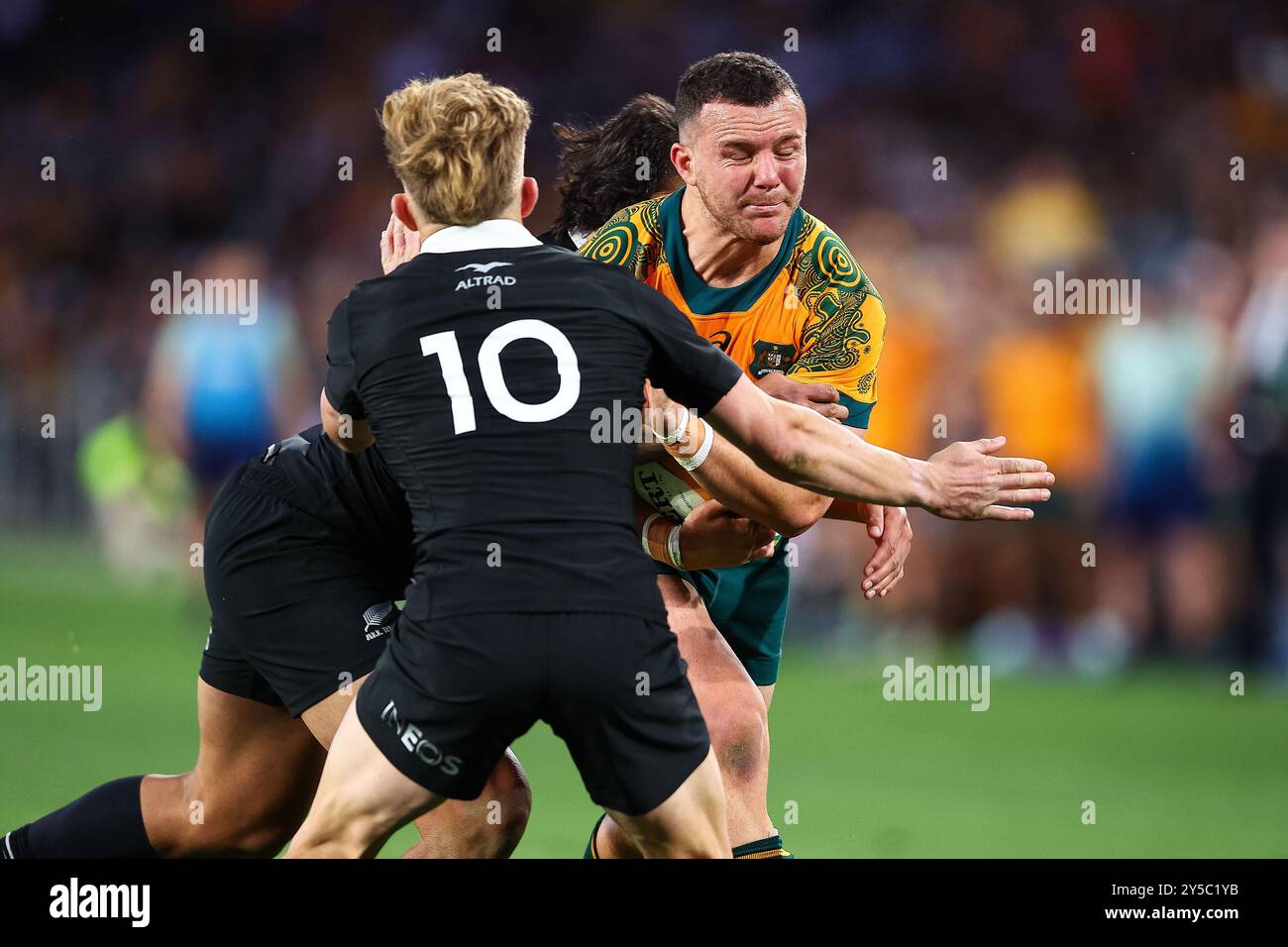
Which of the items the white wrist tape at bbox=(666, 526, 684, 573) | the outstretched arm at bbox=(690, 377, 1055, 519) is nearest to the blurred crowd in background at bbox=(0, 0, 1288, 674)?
the white wrist tape at bbox=(666, 526, 684, 573)

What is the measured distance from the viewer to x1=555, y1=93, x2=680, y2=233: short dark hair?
5477 millimetres

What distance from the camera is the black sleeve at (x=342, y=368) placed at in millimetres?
3629

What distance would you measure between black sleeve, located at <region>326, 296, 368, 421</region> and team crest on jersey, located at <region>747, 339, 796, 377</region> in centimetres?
153

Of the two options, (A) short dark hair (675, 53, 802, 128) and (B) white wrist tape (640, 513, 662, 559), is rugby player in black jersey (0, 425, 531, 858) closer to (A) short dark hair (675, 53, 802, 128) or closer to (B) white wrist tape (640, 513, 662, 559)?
(B) white wrist tape (640, 513, 662, 559)

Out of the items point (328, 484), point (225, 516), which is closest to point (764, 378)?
point (328, 484)

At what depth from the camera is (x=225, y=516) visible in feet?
14.6

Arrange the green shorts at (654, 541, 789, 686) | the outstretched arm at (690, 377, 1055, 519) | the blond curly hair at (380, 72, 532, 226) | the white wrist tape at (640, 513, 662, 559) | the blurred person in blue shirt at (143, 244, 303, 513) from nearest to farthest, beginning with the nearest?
the blond curly hair at (380, 72, 532, 226) → the outstretched arm at (690, 377, 1055, 519) → the white wrist tape at (640, 513, 662, 559) → the green shorts at (654, 541, 789, 686) → the blurred person in blue shirt at (143, 244, 303, 513)

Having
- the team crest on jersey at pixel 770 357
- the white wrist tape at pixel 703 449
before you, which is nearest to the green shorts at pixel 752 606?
the team crest on jersey at pixel 770 357

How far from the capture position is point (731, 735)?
4809mm

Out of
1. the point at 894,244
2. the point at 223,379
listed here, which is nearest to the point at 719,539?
the point at 223,379

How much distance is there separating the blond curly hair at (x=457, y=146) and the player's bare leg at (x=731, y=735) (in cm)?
153

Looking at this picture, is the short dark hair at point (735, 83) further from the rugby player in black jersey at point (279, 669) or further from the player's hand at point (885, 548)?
the rugby player in black jersey at point (279, 669)

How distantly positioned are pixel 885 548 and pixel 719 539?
55 cm

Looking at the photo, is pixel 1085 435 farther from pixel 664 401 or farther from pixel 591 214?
pixel 664 401
